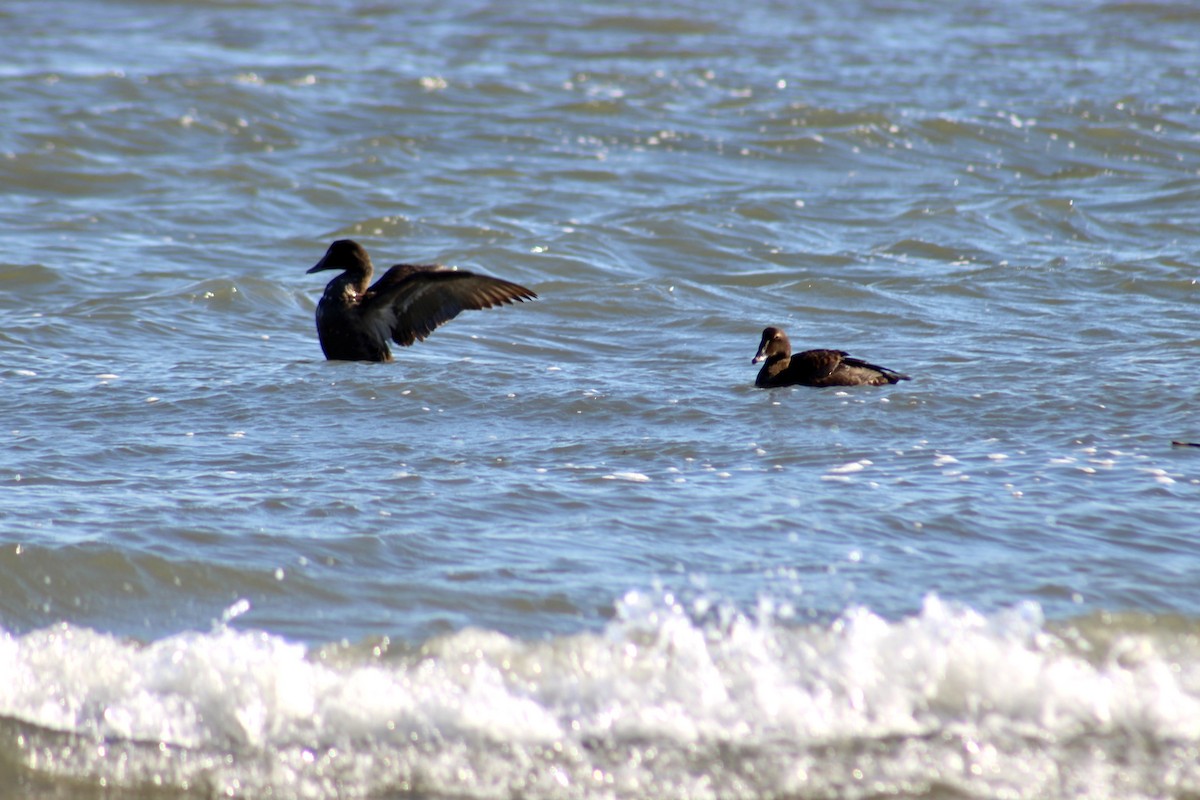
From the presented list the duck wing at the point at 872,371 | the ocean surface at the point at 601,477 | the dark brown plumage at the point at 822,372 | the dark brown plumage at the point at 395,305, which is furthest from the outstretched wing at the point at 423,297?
the duck wing at the point at 872,371

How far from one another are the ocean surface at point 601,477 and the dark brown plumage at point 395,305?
1.15 feet

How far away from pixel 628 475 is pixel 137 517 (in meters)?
1.88

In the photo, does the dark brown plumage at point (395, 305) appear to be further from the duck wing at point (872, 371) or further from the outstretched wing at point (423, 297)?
the duck wing at point (872, 371)

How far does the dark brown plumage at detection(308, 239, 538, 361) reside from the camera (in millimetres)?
8352

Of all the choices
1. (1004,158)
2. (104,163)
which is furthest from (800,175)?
(104,163)

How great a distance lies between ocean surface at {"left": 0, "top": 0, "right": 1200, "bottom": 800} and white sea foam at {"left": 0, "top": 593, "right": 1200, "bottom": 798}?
1 centimetres

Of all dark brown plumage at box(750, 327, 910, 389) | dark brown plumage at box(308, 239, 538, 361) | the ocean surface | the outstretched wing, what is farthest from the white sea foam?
dark brown plumage at box(308, 239, 538, 361)

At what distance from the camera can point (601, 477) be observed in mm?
6082

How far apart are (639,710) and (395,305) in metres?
4.80

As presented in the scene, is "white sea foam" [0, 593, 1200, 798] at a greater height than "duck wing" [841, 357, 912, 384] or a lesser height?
lesser

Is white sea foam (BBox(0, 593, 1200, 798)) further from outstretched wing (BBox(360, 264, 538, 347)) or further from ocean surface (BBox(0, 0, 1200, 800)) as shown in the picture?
outstretched wing (BBox(360, 264, 538, 347))

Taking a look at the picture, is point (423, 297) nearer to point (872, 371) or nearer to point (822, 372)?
point (822, 372)

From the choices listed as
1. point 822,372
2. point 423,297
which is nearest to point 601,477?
point 822,372

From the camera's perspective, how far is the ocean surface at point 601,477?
4.19m
